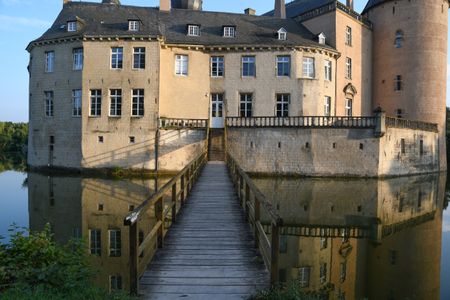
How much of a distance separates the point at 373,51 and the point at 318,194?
1809cm

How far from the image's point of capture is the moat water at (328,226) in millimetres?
7441

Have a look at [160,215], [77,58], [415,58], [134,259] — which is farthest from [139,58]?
[134,259]

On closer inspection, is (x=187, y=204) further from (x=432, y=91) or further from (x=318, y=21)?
(x=432, y=91)

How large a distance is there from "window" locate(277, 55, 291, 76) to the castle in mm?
86

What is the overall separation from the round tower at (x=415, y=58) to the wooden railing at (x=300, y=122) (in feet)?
27.2

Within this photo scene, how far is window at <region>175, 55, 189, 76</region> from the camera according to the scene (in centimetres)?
2416

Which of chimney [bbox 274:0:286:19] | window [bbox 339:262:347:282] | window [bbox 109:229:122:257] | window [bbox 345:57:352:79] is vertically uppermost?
chimney [bbox 274:0:286:19]

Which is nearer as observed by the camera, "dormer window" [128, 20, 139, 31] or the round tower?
"dormer window" [128, 20, 139, 31]

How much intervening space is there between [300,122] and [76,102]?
13352mm

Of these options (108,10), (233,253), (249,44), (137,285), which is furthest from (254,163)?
(137,285)

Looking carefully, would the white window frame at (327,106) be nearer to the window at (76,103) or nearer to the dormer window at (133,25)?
the dormer window at (133,25)

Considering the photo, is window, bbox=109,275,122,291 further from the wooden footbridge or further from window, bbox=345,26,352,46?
window, bbox=345,26,352,46

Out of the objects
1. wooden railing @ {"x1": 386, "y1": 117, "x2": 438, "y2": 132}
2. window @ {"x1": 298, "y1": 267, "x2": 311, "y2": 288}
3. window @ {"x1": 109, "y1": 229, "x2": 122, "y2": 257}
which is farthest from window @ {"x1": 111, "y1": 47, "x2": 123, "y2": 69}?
window @ {"x1": 298, "y1": 267, "x2": 311, "y2": 288}

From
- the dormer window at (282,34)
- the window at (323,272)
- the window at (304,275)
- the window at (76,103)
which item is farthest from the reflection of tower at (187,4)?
the window at (304,275)
